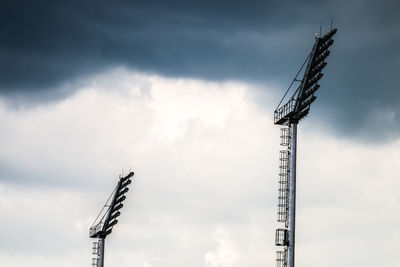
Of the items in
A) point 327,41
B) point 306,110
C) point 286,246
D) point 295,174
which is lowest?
point 286,246

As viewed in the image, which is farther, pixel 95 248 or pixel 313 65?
pixel 95 248

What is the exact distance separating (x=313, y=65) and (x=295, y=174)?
1071 cm

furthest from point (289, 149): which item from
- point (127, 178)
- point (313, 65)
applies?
point (127, 178)

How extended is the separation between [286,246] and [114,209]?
48.6 m

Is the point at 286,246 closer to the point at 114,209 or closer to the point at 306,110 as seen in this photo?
the point at 306,110

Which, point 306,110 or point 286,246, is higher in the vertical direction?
point 306,110

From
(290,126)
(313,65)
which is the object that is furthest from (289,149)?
Result: (313,65)

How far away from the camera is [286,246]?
96.9 metres

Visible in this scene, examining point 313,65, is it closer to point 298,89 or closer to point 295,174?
point 298,89

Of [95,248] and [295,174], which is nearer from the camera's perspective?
[295,174]

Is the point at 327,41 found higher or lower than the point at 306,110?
higher

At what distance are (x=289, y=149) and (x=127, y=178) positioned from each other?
1822 inches

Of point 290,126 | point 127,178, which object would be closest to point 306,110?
point 290,126

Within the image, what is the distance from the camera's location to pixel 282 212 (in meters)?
97.6
